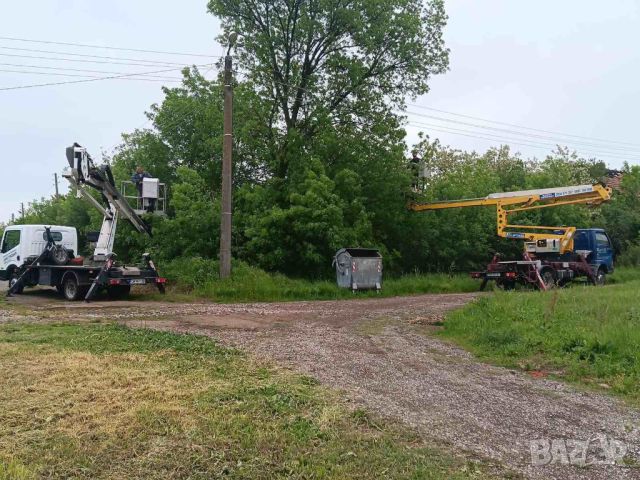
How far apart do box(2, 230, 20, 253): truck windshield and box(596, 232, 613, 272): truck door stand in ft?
81.2

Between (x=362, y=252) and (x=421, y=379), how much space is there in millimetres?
14738

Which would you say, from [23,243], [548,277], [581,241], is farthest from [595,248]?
[23,243]

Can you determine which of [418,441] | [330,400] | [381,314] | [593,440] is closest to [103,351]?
[330,400]

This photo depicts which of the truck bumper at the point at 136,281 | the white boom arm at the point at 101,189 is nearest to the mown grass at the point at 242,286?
the truck bumper at the point at 136,281

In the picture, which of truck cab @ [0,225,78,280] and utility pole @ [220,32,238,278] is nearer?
utility pole @ [220,32,238,278]

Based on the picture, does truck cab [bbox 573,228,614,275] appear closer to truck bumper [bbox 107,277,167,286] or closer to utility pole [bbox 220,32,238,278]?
utility pole [bbox 220,32,238,278]

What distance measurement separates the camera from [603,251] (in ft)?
86.4

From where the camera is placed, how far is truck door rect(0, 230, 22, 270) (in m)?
21.2

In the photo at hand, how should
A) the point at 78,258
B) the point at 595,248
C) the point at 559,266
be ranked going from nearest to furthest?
1. the point at 78,258
2. the point at 559,266
3. the point at 595,248

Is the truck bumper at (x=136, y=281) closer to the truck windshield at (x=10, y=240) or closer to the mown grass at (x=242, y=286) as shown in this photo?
the mown grass at (x=242, y=286)

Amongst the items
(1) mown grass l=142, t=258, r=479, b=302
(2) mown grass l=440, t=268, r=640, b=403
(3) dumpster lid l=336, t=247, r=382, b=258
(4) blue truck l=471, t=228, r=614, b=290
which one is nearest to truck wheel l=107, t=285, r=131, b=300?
(1) mown grass l=142, t=258, r=479, b=302

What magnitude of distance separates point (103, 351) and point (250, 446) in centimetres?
463

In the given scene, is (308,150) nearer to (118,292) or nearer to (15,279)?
(118,292)

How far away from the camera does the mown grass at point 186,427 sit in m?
4.44
